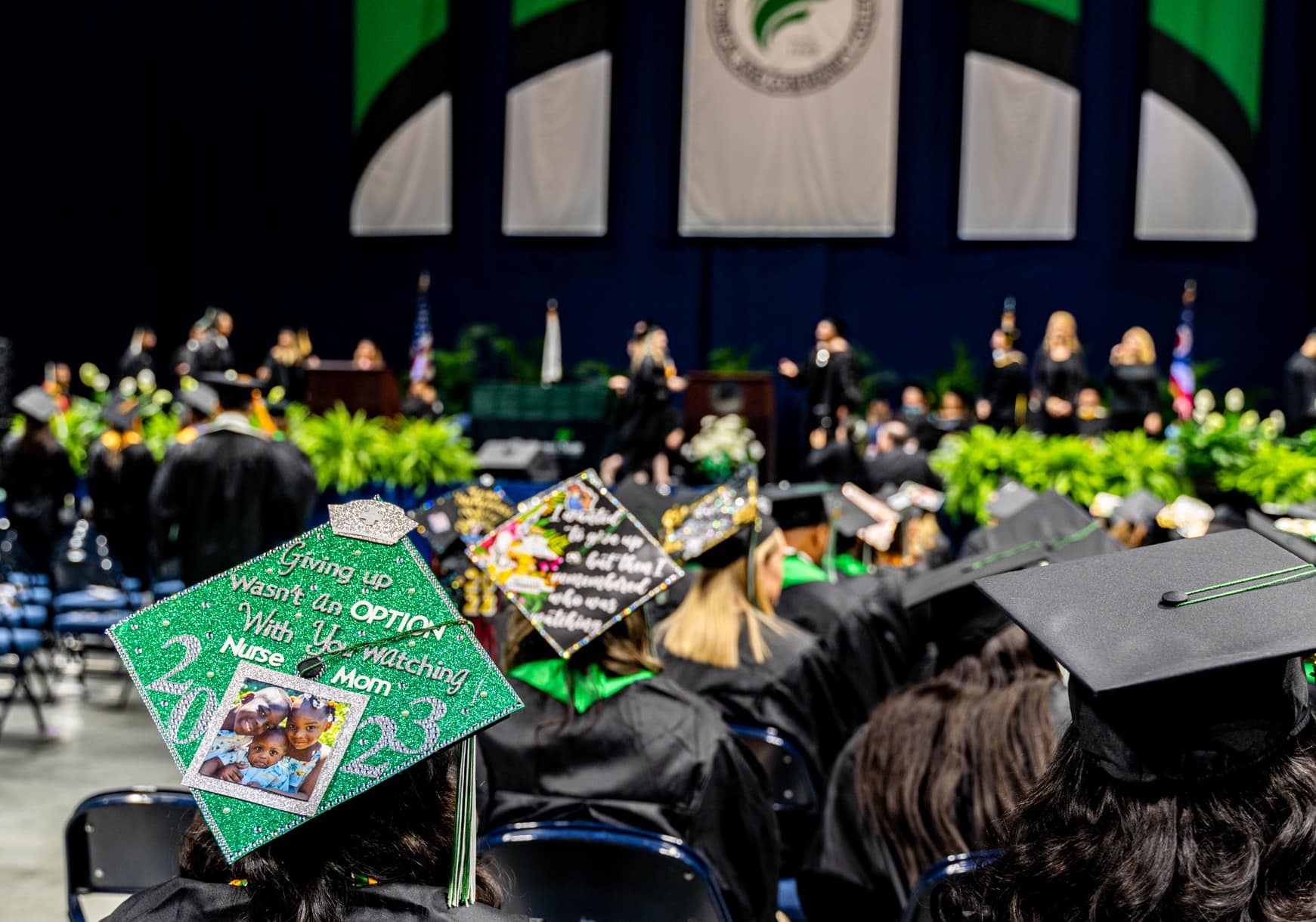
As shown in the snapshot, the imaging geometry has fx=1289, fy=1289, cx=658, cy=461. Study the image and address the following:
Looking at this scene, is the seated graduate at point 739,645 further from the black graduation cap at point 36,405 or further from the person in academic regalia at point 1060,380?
the person in academic regalia at point 1060,380

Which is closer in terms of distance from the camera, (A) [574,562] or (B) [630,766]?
(B) [630,766]

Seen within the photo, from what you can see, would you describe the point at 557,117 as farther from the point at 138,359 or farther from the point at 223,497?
the point at 223,497

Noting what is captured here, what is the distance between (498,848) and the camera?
7.11 ft

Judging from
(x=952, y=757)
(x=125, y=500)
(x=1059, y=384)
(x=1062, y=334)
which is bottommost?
(x=125, y=500)

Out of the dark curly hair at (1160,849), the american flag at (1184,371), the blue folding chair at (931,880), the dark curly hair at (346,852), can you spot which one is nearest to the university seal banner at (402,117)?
the american flag at (1184,371)

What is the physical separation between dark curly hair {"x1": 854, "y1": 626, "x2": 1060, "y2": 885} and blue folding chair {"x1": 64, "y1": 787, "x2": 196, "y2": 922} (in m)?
1.31

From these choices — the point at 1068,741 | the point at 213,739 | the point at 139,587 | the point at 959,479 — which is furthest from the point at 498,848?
the point at 959,479

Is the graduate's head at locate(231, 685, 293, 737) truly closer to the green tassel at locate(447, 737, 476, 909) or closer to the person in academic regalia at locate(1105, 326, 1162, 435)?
the green tassel at locate(447, 737, 476, 909)

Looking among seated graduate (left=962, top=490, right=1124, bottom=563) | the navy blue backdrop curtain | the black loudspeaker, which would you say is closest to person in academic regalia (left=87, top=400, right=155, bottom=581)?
the black loudspeaker

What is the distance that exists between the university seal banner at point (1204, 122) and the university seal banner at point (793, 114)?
123 inches

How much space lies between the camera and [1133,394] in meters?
13.3

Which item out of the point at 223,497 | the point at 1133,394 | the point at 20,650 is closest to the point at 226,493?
the point at 223,497

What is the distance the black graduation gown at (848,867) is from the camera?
245 centimetres

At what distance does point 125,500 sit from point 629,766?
275 inches
